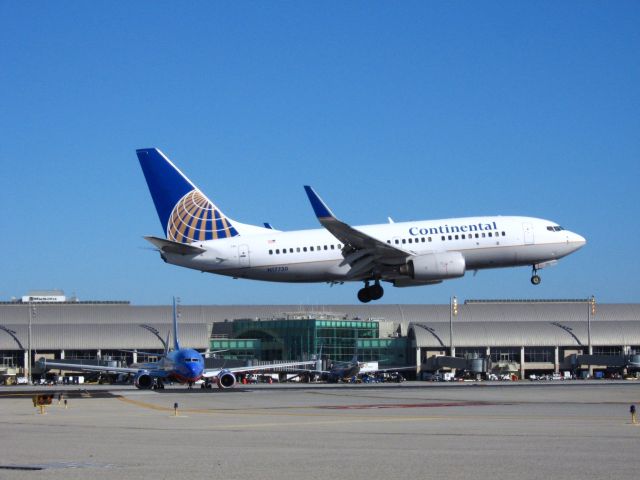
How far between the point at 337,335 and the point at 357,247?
101m

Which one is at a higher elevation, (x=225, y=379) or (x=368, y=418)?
(x=368, y=418)

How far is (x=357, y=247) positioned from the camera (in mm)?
71812

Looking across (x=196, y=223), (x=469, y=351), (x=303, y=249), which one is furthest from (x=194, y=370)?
(x=469, y=351)

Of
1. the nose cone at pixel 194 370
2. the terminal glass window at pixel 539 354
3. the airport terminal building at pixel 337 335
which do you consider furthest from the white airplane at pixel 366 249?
the terminal glass window at pixel 539 354

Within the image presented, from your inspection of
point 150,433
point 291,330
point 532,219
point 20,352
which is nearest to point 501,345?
point 291,330

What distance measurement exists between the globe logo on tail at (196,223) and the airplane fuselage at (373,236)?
1103mm

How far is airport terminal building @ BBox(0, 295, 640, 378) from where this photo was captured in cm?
16750

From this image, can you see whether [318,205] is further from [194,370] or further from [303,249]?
[194,370]

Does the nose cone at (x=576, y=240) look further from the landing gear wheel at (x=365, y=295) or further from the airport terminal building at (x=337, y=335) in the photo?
the airport terminal building at (x=337, y=335)

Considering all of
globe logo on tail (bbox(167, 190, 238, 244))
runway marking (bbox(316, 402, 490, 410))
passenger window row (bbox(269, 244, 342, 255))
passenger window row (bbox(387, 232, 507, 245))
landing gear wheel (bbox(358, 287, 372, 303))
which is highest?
globe logo on tail (bbox(167, 190, 238, 244))

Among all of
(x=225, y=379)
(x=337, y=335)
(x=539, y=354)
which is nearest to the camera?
(x=225, y=379)

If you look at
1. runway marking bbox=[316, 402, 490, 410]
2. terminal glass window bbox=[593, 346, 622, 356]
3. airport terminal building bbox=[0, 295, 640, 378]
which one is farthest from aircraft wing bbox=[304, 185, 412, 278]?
terminal glass window bbox=[593, 346, 622, 356]

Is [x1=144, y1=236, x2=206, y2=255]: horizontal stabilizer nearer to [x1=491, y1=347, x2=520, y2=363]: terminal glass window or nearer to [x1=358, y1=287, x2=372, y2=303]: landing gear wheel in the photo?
[x1=358, y1=287, x2=372, y2=303]: landing gear wheel

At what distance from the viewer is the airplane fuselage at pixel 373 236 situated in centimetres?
7331
